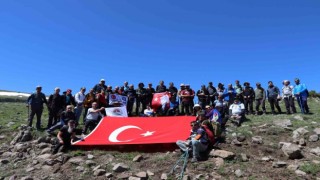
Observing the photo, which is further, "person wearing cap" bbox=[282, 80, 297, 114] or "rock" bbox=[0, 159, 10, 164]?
"person wearing cap" bbox=[282, 80, 297, 114]

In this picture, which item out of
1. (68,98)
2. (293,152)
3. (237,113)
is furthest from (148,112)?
(293,152)

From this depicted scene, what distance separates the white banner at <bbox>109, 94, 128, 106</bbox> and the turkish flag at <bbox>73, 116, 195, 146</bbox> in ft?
8.86

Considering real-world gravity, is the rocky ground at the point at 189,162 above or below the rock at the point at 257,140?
below

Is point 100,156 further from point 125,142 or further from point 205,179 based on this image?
point 205,179

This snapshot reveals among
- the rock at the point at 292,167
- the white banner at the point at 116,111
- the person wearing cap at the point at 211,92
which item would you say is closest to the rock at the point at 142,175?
the rock at the point at 292,167

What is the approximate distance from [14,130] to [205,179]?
1111 cm

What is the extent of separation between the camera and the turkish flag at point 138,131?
13640mm

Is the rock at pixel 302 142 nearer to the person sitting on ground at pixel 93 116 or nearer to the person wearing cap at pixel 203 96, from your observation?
the person wearing cap at pixel 203 96

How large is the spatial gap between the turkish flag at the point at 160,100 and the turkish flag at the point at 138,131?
367cm

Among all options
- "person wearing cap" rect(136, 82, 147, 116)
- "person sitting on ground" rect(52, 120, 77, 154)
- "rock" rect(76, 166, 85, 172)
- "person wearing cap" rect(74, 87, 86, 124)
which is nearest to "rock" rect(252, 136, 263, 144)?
"rock" rect(76, 166, 85, 172)

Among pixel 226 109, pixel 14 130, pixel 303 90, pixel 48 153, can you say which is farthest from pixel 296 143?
pixel 14 130

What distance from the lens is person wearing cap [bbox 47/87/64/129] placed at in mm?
17000

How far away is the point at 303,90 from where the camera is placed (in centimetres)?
1917

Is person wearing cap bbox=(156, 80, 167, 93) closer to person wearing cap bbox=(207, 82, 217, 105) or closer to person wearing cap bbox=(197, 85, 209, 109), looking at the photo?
person wearing cap bbox=(197, 85, 209, 109)
